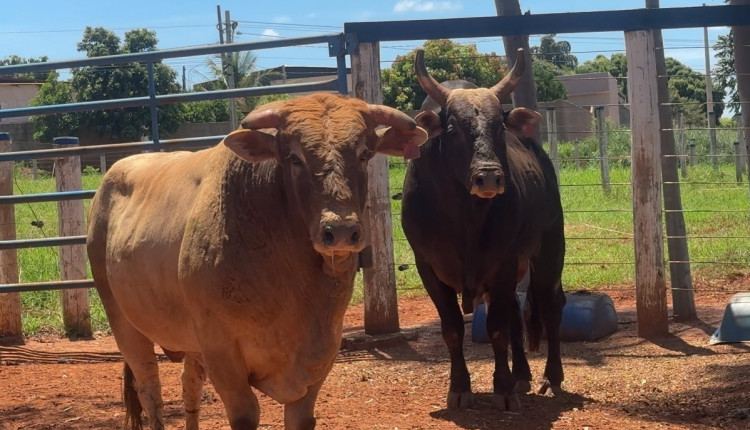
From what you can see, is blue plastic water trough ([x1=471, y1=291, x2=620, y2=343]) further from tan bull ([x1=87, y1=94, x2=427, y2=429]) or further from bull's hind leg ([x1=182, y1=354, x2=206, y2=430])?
tan bull ([x1=87, y1=94, x2=427, y2=429])

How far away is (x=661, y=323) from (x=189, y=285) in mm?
5140

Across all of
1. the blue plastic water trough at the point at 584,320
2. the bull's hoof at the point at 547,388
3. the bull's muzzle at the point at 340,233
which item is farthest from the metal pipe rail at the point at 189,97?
the bull's muzzle at the point at 340,233

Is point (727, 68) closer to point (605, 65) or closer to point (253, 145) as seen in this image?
point (253, 145)

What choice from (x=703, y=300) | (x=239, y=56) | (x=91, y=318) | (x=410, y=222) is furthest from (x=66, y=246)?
(x=239, y=56)

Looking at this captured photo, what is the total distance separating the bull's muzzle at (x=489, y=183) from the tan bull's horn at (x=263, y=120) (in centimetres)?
206

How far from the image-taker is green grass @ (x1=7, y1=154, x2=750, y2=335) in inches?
413

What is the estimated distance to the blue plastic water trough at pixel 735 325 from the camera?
7.95 meters

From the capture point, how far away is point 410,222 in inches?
285

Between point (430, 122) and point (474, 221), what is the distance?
→ 77cm

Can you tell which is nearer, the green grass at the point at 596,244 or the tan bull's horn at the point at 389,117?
the tan bull's horn at the point at 389,117

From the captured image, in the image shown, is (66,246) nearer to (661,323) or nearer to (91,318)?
(91,318)

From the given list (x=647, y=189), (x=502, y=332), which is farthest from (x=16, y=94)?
(x=502, y=332)

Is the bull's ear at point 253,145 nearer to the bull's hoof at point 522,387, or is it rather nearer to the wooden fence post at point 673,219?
the bull's hoof at point 522,387

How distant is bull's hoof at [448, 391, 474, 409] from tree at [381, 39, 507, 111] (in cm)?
980
